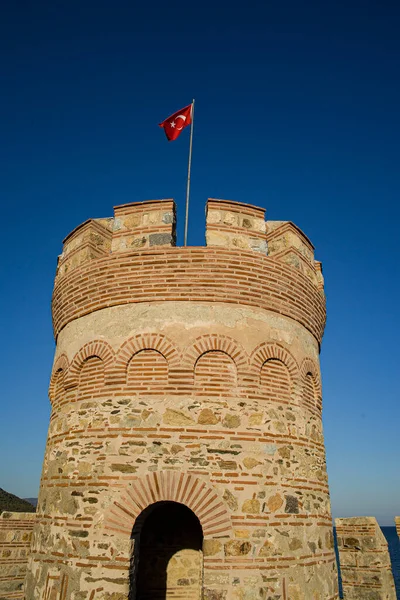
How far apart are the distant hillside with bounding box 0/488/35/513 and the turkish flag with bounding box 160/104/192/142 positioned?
29.6 metres

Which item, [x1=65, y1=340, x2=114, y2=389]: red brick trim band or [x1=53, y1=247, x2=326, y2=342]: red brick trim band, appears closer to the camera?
[x1=65, y1=340, x2=114, y2=389]: red brick trim band

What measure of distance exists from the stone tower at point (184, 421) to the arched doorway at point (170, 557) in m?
0.02

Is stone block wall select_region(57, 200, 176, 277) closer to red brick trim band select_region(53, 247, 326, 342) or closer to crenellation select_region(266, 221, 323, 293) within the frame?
red brick trim band select_region(53, 247, 326, 342)

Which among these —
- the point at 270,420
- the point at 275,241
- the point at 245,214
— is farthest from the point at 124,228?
the point at 270,420

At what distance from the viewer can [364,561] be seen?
8.38 m

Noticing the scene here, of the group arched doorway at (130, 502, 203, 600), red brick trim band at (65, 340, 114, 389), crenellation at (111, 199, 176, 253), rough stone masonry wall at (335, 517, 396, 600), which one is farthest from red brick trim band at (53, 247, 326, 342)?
rough stone masonry wall at (335, 517, 396, 600)

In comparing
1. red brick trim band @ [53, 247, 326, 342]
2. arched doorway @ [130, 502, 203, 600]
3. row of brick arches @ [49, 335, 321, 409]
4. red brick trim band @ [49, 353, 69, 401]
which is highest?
red brick trim band @ [53, 247, 326, 342]

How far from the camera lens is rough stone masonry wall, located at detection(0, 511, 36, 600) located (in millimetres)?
9352

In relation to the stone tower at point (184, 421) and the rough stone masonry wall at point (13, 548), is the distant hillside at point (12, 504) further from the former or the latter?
the stone tower at point (184, 421)

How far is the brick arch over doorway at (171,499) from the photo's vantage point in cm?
628

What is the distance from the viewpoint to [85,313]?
323 inches

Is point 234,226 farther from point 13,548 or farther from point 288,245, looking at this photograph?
point 13,548

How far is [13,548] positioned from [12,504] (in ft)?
92.0

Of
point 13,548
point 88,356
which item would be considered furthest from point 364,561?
point 13,548
